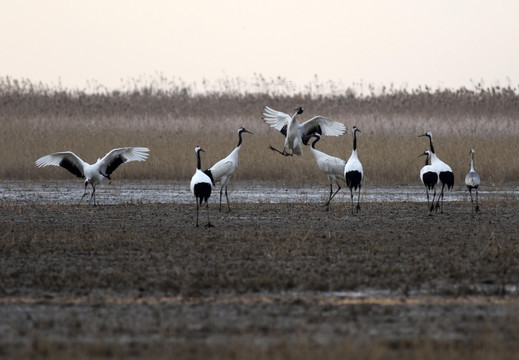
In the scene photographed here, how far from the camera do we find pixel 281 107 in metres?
29.7

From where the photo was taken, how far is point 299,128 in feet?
50.1

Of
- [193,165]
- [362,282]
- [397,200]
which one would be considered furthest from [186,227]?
[193,165]

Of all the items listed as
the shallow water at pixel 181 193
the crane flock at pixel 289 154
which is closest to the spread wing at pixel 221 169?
the crane flock at pixel 289 154

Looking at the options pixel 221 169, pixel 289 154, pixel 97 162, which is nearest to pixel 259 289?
pixel 221 169

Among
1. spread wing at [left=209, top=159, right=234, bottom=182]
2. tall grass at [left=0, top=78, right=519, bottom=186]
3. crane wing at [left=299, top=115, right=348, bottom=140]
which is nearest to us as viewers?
spread wing at [left=209, top=159, right=234, bottom=182]

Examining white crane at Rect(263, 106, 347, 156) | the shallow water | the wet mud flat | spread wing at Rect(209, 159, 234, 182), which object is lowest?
the wet mud flat

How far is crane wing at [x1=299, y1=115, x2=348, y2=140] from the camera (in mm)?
15508

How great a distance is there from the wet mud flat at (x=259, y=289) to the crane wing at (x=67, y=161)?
340 cm

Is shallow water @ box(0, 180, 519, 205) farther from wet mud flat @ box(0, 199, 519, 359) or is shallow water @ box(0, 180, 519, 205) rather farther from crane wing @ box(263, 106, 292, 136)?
wet mud flat @ box(0, 199, 519, 359)

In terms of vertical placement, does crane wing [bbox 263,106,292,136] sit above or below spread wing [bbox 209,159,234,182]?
above

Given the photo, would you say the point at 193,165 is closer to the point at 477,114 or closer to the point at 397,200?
the point at 397,200

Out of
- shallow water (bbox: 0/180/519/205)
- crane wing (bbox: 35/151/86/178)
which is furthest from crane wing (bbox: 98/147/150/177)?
shallow water (bbox: 0/180/519/205)

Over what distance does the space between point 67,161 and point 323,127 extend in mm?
4579

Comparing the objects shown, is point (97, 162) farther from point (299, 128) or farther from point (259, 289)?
point (259, 289)
